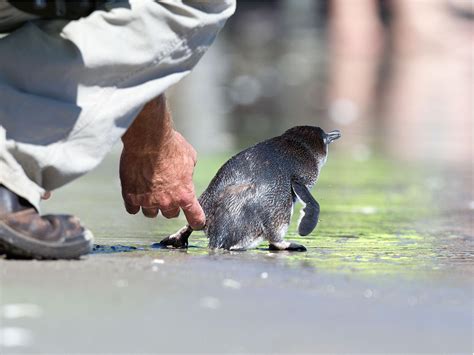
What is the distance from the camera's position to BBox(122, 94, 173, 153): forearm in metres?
4.39

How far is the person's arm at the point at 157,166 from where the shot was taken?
4418 millimetres

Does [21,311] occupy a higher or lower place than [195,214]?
lower

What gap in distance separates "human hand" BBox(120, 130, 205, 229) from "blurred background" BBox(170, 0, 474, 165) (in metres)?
4.44

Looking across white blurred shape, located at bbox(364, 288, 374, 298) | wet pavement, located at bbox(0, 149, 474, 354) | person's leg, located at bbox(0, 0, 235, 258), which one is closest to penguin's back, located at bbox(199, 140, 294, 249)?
wet pavement, located at bbox(0, 149, 474, 354)

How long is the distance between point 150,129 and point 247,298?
105 cm

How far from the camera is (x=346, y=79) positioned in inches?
633

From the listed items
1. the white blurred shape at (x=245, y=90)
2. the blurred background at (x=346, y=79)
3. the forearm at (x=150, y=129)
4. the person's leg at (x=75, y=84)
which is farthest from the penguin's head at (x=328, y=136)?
the white blurred shape at (x=245, y=90)

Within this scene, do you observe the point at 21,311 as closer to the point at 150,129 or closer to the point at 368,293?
the point at 368,293

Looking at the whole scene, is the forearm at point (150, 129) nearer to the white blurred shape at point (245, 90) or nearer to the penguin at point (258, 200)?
the penguin at point (258, 200)

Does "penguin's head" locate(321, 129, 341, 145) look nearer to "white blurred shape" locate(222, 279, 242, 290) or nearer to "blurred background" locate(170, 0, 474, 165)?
"white blurred shape" locate(222, 279, 242, 290)

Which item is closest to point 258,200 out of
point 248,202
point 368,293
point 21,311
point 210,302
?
point 248,202

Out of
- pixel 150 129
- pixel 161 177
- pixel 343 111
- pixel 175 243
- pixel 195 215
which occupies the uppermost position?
pixel 343 111

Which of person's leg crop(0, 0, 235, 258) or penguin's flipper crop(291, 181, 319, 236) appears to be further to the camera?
penguin's flipper crop(291, 181, 319, 236)

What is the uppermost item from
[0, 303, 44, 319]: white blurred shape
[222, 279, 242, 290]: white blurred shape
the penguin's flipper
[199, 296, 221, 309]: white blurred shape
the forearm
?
the forearm
